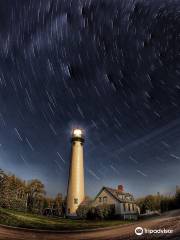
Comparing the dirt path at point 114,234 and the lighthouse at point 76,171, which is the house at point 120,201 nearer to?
the dirt path at point 114,234

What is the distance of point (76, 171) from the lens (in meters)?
26.0

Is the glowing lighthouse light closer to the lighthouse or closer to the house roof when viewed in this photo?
the lighthouse

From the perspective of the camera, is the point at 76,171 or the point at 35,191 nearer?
the point at 35,191

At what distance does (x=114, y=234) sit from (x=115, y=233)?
0.11 meters

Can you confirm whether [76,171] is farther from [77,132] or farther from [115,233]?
[115,233]

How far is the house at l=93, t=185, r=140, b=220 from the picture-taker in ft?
43.2

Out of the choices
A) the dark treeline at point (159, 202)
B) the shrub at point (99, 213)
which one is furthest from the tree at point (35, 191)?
the dark treeline at point (159, 202)

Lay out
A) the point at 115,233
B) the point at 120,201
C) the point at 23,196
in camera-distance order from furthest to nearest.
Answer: the point at 23,196 < the point at 120,201 < the point at 115,233

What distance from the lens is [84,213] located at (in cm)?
1516

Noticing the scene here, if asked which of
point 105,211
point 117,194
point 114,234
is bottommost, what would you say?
point 114,234

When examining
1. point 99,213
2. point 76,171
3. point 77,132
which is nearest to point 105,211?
point 99,213

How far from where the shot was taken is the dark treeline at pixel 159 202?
12.2 meters

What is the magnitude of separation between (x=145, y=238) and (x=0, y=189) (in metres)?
7.90

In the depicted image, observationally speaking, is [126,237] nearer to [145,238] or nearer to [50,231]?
[145,238]
